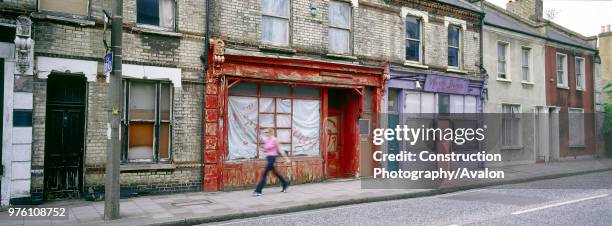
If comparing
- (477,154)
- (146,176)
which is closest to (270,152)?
(146,176)

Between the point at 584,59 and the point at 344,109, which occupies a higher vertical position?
the point at 584,59

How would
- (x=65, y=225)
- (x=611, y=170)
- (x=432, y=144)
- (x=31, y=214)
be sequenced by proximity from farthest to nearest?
(x=611, y=170)
(x=432, y=144)
(x=31, y=214)
(x=65, y=225)

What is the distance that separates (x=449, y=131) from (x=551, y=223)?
10.2m

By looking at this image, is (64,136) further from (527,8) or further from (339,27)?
(527,8)

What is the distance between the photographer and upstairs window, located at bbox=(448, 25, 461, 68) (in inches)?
684

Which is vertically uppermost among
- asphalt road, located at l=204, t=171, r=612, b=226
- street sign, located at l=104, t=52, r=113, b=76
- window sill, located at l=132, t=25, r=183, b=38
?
window sill, located at l=132, t=25, r=183, b=38

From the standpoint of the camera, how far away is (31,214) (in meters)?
8.45

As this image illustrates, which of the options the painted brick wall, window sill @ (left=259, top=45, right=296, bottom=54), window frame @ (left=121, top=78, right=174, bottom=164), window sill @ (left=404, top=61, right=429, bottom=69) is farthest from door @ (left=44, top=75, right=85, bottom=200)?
window sill @ (left=404, top=61, right=429, bottom=69)

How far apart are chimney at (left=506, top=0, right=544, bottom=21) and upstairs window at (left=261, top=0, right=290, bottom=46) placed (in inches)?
611

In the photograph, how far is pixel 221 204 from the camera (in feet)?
31.3

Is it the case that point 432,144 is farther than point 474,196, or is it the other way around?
point 432,144

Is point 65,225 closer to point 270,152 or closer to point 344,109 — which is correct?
point 270,152

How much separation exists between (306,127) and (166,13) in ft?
17.1

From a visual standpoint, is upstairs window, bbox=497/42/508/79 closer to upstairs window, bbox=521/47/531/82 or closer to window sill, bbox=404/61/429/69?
upstairs window, bbox=521/47/531/82
